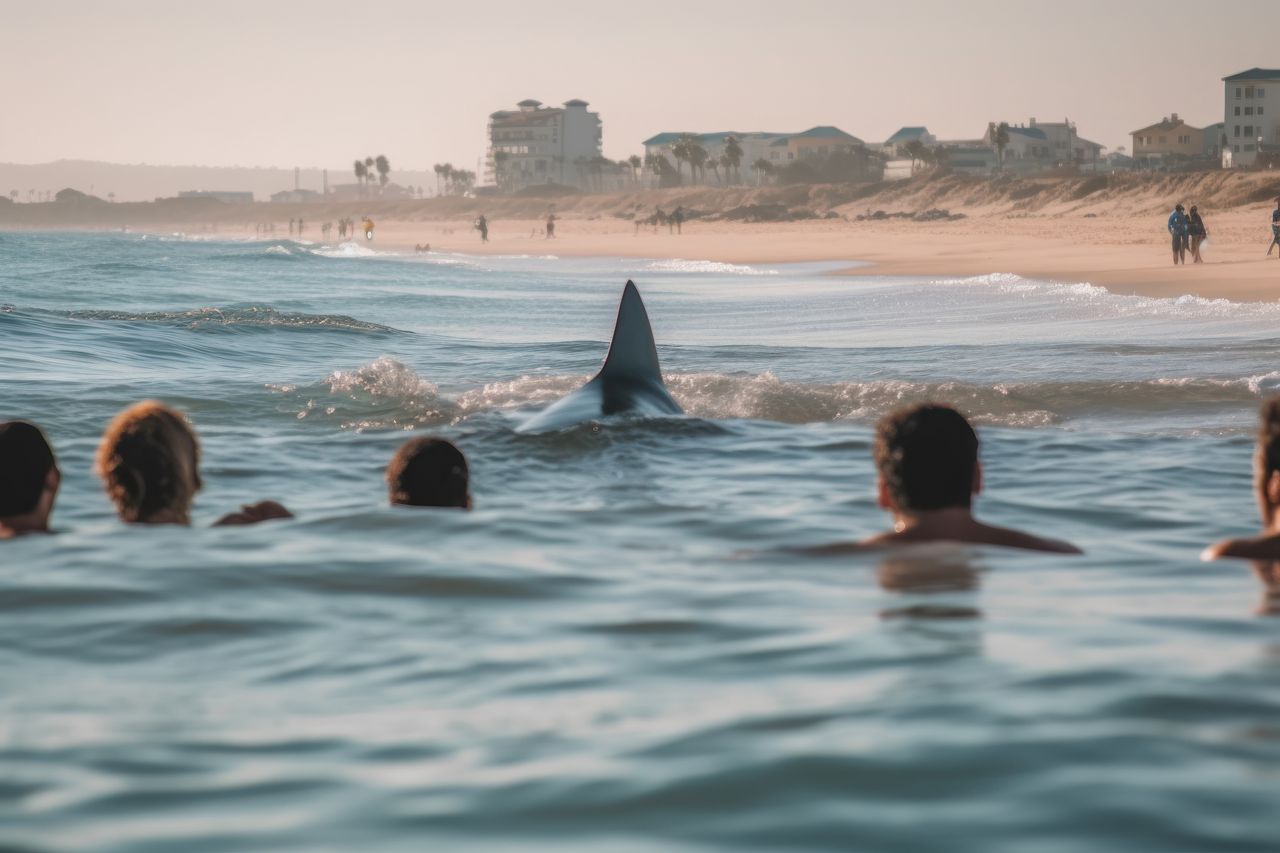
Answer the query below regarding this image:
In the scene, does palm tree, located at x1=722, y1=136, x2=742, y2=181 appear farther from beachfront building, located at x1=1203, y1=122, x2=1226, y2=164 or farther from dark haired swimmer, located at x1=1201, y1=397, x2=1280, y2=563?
dark haired swimmer, located at x1=1201, y1=397, x2=1280, y2=563

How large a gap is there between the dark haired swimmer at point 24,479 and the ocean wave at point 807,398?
6.75 metres

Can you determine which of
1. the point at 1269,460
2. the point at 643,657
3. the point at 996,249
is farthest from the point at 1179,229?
the point at 643,657

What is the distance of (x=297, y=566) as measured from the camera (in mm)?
6461

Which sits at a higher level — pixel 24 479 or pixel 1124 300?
pixel 1124 300

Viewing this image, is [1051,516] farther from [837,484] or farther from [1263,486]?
[1263,486]

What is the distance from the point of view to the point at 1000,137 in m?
156

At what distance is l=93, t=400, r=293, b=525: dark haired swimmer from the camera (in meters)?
6.41

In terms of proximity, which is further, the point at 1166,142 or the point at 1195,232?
the point at 1166,142

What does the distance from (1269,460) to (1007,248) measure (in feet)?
178

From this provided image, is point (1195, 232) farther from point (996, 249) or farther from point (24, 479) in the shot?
point (24, 479)

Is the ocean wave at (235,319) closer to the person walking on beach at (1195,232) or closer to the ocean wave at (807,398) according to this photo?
the ocean wave at (807,398)

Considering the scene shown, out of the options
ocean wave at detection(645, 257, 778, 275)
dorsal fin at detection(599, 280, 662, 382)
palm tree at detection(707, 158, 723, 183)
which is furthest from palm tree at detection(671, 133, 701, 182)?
dorsal fin at detection(599, 280, 662, 382)

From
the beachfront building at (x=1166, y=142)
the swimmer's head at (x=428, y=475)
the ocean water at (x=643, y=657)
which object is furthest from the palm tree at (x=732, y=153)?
the swimmer's head at (x=428, y=475)

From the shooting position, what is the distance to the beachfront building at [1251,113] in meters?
135
